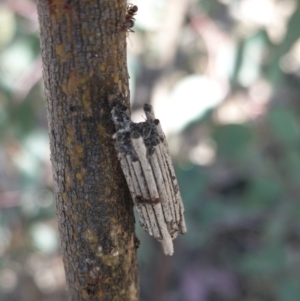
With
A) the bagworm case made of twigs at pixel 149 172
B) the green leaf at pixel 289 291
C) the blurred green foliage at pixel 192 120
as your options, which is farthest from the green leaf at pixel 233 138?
the bagworm case made of twigs at pixel 149 172

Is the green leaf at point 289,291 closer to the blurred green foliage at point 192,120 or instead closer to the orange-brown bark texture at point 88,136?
the blurred green foliage at point 192,120

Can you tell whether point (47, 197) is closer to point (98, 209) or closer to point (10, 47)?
point (10, 47)

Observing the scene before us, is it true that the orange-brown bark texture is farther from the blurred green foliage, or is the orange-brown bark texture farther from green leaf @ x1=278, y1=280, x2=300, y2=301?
green leaf @ x1=278, y1=280, x2=300, y2=301

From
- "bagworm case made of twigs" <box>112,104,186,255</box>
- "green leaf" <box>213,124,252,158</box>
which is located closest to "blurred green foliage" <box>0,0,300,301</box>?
"green leaf" <box>213,124,252,158</box>

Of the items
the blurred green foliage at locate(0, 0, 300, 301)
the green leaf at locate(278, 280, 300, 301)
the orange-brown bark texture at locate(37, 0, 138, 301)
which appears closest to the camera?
the orange-brown bark texture at locate(37, 0, 138, 301)

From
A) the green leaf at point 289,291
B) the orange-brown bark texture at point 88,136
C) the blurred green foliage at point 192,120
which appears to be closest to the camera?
the orange-brown bark texture at point 88,136

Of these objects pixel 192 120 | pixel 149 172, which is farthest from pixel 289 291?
pixel 149 172
